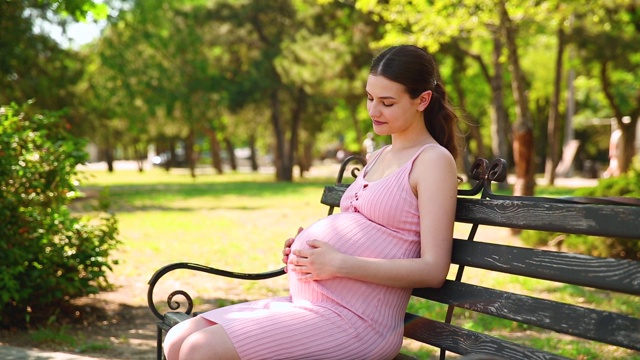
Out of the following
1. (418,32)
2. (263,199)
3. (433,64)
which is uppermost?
(418,32)

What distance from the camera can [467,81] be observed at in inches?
1688

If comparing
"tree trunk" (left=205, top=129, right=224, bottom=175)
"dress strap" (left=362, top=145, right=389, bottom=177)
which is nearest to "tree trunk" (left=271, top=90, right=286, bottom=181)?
"tree trunk" (left=205, top=129, right=224, bottom=175)

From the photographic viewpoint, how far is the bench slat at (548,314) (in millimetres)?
2377

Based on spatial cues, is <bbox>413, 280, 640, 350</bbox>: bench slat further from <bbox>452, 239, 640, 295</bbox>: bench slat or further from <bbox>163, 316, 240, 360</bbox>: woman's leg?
<bbox>163, 316, 240, 360</bbox>: woman's leg

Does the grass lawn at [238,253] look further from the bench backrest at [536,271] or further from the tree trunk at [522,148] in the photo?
the bench backrest at [536,271]

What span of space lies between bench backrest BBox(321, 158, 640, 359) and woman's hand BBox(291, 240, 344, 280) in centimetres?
49

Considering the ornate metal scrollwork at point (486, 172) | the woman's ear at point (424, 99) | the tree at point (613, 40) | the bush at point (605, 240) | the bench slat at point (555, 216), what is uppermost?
the tree at point (613, 40)

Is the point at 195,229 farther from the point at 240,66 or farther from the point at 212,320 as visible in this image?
the point at 240,66

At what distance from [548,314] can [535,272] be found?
15 cm

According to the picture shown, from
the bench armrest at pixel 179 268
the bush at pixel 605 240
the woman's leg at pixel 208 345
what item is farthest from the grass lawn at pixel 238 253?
the woman's leg at pixel 208 345

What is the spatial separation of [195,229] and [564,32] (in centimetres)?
1435

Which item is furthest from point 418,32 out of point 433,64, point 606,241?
point 433,64

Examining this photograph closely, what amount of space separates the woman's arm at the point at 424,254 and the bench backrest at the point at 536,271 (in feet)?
0.58

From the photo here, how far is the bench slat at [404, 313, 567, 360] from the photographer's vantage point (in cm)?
269
